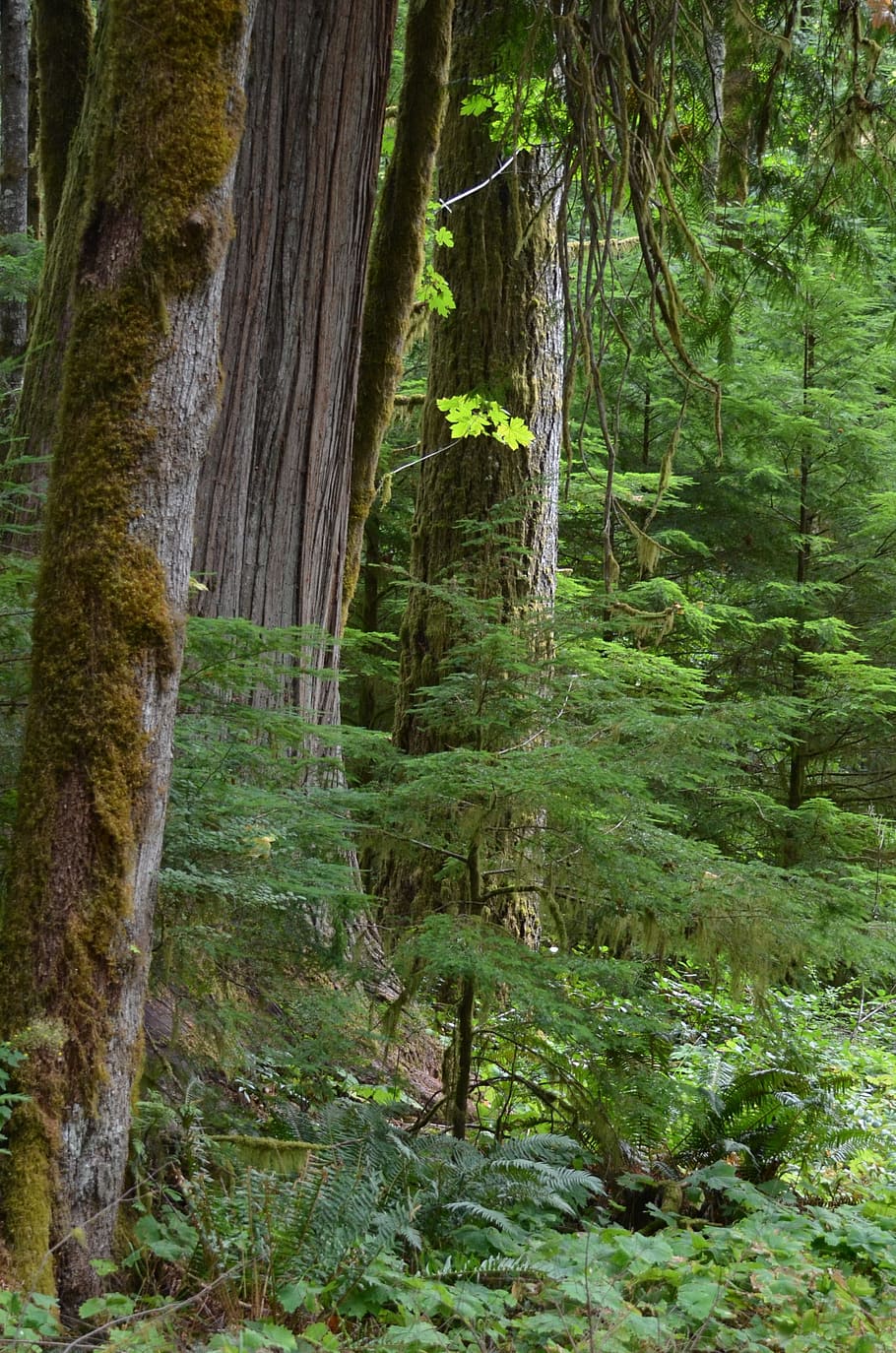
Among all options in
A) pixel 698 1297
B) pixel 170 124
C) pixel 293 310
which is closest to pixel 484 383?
pixel 293 310

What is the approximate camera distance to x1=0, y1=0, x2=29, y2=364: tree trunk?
26.0 feet

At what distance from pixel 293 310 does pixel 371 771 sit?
1981 mm

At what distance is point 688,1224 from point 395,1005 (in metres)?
1.17

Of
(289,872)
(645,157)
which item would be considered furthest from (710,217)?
(289,872)

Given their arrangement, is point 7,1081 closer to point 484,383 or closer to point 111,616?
point 111,616

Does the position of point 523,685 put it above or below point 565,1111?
above

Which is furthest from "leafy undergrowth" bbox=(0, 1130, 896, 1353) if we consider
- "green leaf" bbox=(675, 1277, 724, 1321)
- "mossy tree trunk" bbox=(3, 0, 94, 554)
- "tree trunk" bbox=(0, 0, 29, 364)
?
"tree trunk" bbox=(0, 0, 29, 364)

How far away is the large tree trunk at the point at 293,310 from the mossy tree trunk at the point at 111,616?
1.76 m

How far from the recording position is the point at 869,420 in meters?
11.2

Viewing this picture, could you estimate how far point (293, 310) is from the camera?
190 inches

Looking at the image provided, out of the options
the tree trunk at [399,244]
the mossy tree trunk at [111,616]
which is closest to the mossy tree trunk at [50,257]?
the mossy tree trunk at [111,616]

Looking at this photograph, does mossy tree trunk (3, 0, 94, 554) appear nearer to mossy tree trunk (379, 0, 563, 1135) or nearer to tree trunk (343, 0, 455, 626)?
tree trunk (343, 0, 455, 626)

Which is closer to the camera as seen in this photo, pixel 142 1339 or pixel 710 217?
pixel 142 1339

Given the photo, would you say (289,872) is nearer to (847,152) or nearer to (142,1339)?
(142,1339)
